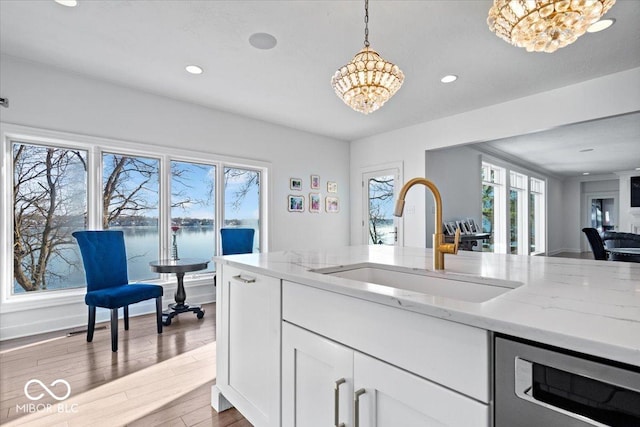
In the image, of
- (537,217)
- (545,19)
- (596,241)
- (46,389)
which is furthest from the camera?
(537,217)

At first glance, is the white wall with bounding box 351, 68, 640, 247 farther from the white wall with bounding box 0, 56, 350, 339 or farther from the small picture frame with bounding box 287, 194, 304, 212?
the small picture frame with bounding box 287, 194, 304, 212

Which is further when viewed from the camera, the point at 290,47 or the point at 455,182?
the point at 455,182

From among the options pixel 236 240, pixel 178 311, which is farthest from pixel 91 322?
pixel 236 240

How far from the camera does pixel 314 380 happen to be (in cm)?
109

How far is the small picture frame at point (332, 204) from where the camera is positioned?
5.69 meters

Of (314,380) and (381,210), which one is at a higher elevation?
(381,210)

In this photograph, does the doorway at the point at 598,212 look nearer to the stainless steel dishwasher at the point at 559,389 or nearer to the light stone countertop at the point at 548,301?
the light stone countertop at the point at 548,301

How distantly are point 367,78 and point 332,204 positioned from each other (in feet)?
12.4

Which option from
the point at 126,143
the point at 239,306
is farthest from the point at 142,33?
the point at 239,306

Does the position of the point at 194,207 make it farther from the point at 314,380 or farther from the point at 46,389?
the point at 314,380

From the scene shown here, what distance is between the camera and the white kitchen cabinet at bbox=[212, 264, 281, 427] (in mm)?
1288

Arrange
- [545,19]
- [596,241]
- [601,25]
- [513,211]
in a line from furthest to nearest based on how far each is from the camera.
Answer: [513,211], [596,241], [601,25], [545,19]

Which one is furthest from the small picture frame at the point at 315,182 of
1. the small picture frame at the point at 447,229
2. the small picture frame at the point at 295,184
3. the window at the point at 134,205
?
the window at the point at 134,205

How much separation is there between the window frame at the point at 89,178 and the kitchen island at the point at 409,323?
258 centimetres
